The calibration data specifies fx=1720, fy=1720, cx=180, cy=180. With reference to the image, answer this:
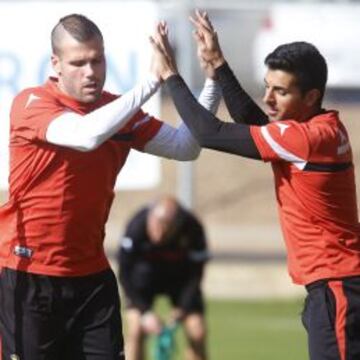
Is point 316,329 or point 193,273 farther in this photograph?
point 193,273

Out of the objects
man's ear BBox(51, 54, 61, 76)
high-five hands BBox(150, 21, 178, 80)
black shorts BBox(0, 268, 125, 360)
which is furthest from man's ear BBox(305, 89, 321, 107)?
black shorts BBox(0, 268, 125, 360)

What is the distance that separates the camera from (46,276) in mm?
7934

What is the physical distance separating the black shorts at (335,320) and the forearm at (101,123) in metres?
1.15

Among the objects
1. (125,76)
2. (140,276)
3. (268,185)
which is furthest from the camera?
(268,185)

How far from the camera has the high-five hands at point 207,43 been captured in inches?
315

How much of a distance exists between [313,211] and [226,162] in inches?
567

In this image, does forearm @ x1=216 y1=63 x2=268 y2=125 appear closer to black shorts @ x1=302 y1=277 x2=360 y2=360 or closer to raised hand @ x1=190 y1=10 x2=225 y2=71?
raised hand @ x1=190 y1=10 x2=225 y2=71

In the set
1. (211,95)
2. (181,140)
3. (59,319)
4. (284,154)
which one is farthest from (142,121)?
(59,319)

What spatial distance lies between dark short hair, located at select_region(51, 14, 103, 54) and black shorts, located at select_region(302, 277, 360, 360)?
59.5 inches

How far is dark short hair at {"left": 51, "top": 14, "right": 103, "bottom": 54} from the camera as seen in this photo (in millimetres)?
7742

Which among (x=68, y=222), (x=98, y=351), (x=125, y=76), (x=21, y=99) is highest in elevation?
(x=125, y=76)

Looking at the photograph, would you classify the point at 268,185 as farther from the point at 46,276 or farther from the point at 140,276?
the point at 46,276

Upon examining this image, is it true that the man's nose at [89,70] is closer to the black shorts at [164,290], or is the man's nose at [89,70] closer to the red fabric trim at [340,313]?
the red fabric trim at [340,313]

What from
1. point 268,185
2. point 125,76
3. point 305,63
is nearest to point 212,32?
point 305,63
